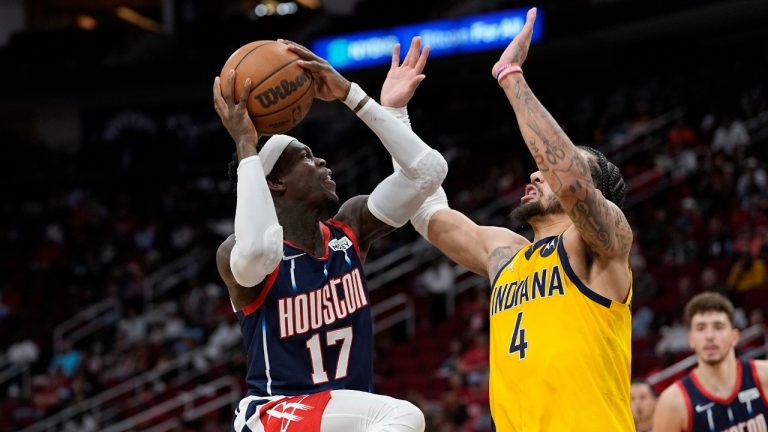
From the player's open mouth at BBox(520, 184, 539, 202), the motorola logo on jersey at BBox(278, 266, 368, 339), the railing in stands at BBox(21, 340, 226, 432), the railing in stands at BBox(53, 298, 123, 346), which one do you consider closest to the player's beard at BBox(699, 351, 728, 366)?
the player's open mouth at BBox(520, 184, 539, 202)

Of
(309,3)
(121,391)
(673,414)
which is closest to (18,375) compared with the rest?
(121,391)

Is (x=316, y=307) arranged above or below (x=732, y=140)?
below

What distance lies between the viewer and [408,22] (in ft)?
72.1

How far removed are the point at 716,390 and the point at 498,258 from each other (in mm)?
2143

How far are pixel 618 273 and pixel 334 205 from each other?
1275mm

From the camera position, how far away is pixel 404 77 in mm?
5113

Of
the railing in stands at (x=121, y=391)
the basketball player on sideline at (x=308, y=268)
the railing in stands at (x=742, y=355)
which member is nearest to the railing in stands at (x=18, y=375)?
the railing in stands at (x=121, y=391)

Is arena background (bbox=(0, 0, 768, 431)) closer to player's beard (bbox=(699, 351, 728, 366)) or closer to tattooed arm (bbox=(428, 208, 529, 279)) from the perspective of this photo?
player's beard (bbox=(699, 351, 728, 366))

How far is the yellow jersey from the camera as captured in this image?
4230 mm

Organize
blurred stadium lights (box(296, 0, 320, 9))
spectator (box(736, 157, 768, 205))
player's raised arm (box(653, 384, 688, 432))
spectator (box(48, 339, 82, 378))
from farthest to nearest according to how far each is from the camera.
→ blurred stadium lights (box(296, 0, 320, 9))
spectator (box(48, 339, 82, 378))
spectator (box(736, 157, 768, 205))
player's raised arm (box(653, 384, 688, 432))

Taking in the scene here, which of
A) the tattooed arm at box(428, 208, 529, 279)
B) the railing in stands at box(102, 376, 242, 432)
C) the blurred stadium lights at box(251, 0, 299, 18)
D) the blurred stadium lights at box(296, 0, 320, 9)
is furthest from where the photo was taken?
the blurred stadium lights at box(296, 0, 320, 9)

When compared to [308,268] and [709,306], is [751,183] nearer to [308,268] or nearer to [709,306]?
[709,306]

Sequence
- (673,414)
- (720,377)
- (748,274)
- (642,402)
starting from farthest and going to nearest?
(748,274)
(642,402)
(720,377)
(673,414)

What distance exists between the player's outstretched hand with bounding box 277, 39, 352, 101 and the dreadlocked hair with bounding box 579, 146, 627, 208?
106 cm
